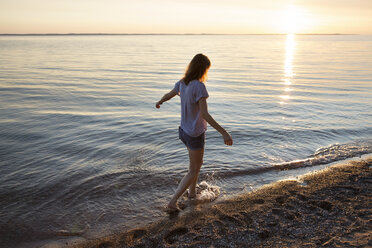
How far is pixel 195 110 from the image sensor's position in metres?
4.31

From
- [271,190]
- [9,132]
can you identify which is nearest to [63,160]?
[9,132]

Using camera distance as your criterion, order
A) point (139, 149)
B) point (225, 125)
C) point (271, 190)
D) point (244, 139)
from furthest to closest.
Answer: point (225, 125)
point (244, 139)
point (139, 149)
point (271, 190)

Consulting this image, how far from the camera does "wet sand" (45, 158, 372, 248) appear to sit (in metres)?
3.85

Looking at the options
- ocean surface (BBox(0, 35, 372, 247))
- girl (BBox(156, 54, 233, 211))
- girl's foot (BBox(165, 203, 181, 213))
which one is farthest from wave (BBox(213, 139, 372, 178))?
girl (BBox(156, 54, 233, 211))

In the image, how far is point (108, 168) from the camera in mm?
6879

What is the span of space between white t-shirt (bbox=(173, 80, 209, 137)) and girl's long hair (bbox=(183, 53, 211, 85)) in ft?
0.30

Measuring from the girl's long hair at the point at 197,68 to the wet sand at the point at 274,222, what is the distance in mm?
2087

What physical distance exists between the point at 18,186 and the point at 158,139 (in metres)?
3.95

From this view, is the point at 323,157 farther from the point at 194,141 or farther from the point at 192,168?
the point at 194,141

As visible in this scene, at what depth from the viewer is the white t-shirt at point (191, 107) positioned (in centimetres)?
411

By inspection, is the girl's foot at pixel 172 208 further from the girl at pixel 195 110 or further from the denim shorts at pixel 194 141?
the denim shorts at pixel 194 141

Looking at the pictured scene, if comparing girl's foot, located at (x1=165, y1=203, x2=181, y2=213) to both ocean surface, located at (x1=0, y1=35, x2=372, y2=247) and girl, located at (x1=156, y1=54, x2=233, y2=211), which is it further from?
girl, located at (x1=156, y1=54, x2=233, y2=211)

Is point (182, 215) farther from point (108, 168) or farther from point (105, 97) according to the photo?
point (105, 97)

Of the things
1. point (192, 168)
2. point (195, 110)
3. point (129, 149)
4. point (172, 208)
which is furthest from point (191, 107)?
point (129, 149)
